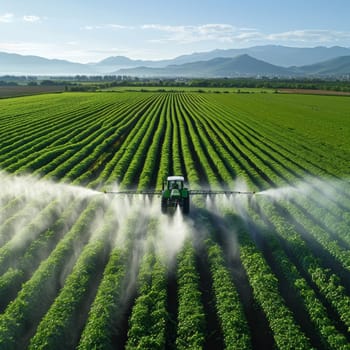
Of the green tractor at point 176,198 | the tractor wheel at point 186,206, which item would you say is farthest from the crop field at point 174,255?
the green tractor at point 176,198

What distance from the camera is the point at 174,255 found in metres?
13.9

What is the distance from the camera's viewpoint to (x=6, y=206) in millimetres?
18812

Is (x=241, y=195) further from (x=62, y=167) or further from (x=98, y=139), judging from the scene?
(x=98, y=139)

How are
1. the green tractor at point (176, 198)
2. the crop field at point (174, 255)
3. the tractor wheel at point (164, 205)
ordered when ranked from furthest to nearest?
the tractor wheel at point (164, 205) < the green tractor at point (176, 198) < the crop field at point (174, 255)

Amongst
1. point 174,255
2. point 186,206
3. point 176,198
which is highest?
point 176,198

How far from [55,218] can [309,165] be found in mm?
18547

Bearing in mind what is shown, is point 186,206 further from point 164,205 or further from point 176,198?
point 164,205

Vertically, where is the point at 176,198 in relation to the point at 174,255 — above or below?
above

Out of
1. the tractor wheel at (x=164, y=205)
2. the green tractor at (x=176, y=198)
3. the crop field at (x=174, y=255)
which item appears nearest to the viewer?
the crop field at (x=174, y=255)

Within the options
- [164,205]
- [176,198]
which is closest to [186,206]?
[176,198]

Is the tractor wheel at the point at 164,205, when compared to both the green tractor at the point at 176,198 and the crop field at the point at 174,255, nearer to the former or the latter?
the green tractor at the point at 176,198

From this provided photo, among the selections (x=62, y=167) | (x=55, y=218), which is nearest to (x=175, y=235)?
(x=55, y=218)

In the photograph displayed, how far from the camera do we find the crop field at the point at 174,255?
998 centimetres

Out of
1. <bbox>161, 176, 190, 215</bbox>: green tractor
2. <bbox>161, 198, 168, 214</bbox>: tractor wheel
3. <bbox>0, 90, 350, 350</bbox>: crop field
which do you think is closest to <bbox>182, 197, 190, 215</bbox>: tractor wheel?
<bbox>161, 176, 190, 215</bbox>: green tractor
